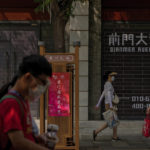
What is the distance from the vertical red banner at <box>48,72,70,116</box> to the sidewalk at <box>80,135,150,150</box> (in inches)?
48.5

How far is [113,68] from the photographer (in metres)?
11.6

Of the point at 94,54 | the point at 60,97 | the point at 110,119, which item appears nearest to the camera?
the point at 60,97

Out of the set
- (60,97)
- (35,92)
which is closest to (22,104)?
(35,92)

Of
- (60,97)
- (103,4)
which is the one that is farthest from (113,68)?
(60,97)

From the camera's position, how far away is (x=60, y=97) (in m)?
6.67

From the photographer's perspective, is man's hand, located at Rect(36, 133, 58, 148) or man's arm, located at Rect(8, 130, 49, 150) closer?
man's arm, located at Rect(8, 130, 49, 150)

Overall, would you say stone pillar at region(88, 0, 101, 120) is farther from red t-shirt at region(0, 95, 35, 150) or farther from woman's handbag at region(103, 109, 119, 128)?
red t-shirt at region(0, 95, 35, 150)

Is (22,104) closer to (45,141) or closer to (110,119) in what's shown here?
(45,141)

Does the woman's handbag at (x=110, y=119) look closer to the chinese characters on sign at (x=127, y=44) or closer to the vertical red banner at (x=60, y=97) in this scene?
the vertical red banner at (x=60, y=97)

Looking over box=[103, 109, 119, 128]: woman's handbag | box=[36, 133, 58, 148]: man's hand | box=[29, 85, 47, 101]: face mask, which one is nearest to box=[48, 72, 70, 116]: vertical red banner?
box=[103, 109, 119, 128]: woman's handbag

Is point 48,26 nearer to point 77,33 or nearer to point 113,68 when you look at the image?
point 77,33

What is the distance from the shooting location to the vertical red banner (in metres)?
6.64

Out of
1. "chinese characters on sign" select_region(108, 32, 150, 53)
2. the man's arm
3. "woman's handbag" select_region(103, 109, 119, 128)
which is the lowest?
"woman's handbag" select_region(103, 109, 119, 128)

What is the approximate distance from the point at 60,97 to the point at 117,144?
2.14 meters
